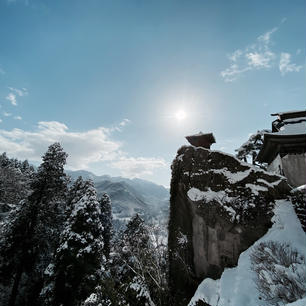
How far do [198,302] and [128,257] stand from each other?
14583mm

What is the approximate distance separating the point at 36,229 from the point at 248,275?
1469 cm

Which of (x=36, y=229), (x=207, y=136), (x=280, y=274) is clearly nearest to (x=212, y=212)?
(x=280, y=274)

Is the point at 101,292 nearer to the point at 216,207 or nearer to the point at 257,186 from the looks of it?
the point at 216,207

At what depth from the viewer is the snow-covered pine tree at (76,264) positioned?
40.1 feet

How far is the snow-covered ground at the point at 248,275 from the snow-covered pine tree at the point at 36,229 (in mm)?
12266

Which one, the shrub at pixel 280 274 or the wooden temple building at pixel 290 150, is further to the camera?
the wooden temple building at pixel 290 150

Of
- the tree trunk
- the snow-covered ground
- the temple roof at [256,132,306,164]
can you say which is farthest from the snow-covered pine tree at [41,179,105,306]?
the temple roof at [256,132,306,164]

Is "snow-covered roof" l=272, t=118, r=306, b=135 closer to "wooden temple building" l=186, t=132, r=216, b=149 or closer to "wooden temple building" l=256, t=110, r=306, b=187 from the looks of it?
"wooden temple building" l=256, t=110, r=306, b=187

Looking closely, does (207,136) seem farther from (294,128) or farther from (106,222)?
(106,222)

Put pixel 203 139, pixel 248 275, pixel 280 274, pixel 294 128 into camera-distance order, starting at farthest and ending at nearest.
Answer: pixel 203 139 < pixel 294 128 < pixel 248 275 < pixel 280 274

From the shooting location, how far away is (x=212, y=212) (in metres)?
11.1

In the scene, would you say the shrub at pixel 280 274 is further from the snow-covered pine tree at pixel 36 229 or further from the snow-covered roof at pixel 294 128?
the snow-covered pine tree at pixel 36 229

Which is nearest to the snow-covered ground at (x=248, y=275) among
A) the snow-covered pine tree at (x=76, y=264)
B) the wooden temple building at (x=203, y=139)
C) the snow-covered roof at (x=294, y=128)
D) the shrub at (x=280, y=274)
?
the shrub at (x=280, y=274)

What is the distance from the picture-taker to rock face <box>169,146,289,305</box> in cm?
965
